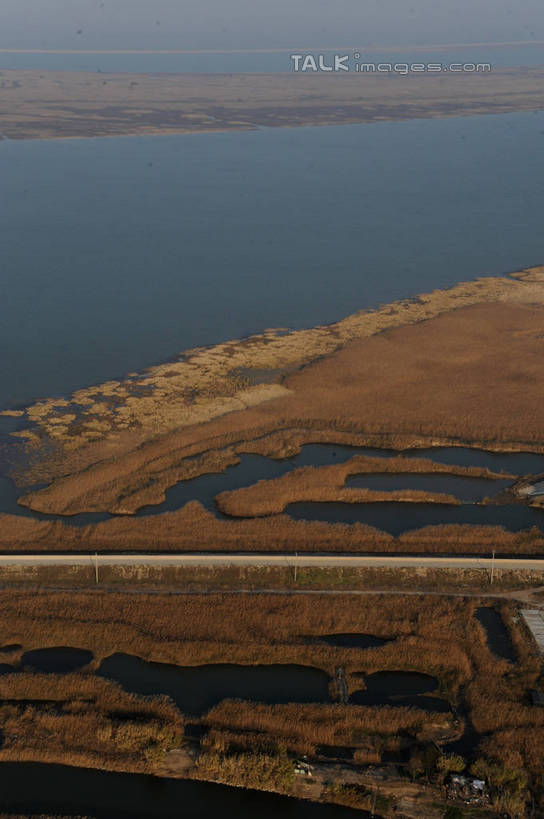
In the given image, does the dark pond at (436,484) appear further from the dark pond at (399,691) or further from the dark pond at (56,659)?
the dark pond at (56,659)

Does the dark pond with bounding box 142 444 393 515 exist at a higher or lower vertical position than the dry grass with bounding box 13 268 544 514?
lower

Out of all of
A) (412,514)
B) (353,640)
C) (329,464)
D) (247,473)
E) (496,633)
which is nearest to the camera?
(496,633)

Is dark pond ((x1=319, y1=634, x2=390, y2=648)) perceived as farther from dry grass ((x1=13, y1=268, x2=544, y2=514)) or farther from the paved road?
dry grass ((x1=13, y1=268, x2=544, y2=514))

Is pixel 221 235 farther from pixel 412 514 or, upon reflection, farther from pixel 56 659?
pixel 56 659

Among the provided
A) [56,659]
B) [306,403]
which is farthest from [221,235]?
[56,659]

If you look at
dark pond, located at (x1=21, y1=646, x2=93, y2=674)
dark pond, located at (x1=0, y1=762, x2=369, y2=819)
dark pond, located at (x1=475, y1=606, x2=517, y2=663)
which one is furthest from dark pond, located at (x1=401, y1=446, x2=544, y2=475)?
dark pond, located at (x1=0, y1=762, x2=369, y2=819)

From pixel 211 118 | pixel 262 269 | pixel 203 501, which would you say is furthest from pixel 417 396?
pixel 211 118
